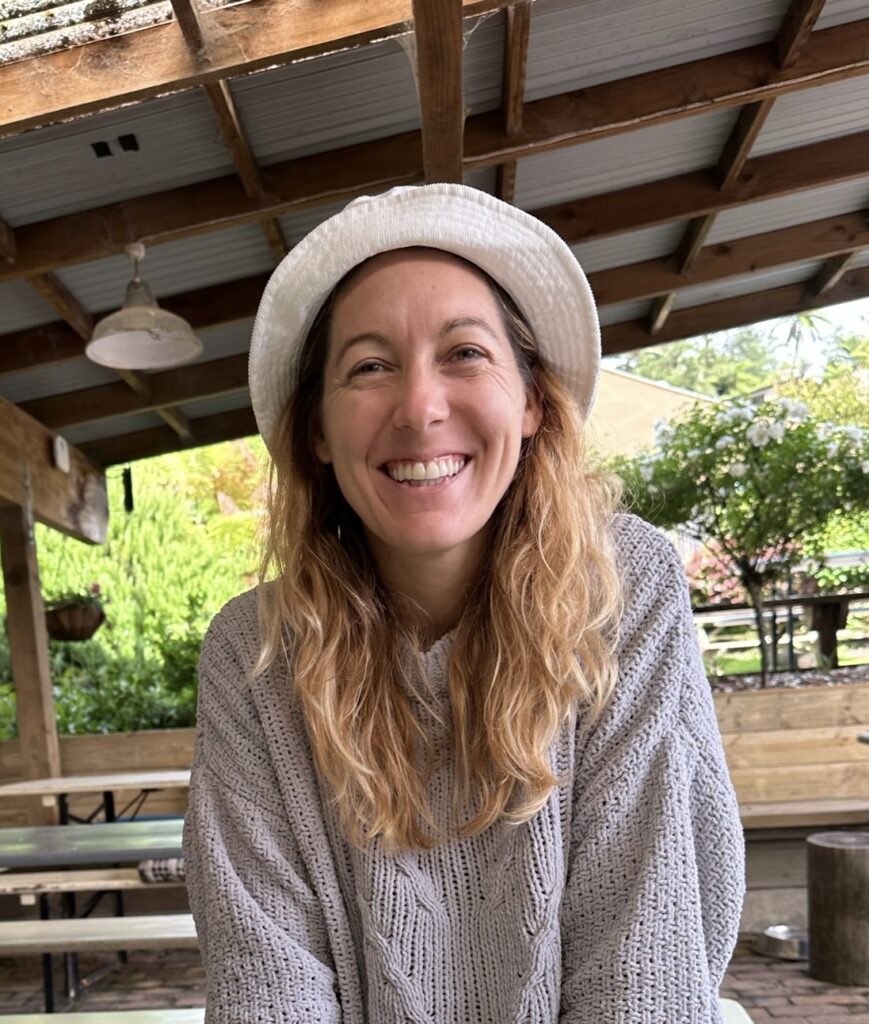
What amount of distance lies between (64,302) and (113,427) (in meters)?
2.30

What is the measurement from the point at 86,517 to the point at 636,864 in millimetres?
6168

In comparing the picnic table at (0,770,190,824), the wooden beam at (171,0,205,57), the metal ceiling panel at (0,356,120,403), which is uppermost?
the wooden beam at (171,0,205,57)

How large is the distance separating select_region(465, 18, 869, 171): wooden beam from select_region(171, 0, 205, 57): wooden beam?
122 centimetres

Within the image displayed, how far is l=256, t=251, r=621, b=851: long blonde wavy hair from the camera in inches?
51.9

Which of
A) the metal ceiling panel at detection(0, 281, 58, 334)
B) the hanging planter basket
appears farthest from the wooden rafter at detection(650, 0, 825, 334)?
the hanging planter basket

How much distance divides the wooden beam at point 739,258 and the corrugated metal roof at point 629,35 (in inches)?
77.6

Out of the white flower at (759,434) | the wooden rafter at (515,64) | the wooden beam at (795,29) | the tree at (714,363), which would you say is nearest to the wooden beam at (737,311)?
the white flower at (759,434)

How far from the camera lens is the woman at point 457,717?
1263mm

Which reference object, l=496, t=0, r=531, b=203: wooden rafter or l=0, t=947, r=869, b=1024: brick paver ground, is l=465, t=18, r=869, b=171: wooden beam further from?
l=0, t=947, r=869, b=1024: brick paver ground

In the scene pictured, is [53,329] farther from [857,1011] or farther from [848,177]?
[857,1011]

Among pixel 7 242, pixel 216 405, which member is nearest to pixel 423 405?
pixel 7 242

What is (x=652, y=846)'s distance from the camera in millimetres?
1230

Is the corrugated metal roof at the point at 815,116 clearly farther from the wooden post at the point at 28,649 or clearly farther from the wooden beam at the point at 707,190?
the wooden post at the point at 28,649

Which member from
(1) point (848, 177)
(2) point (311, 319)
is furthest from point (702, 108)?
(2) point (311, 319)
